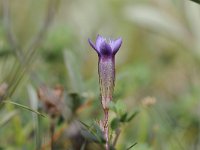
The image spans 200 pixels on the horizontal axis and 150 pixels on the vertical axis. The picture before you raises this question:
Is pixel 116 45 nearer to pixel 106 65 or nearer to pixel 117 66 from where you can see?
pixel 106 65

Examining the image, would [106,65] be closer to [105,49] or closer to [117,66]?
[105,49]

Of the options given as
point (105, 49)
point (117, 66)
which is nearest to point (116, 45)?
point (105, 49)

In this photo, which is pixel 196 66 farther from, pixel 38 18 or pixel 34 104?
pixel 34 104

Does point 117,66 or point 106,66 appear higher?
point 106,66

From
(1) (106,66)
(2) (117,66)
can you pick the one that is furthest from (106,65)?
(2) (117,66)

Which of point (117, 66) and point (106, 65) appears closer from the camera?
point (106, 65)

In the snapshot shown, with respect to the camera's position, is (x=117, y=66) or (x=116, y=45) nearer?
(x=116, y=45)

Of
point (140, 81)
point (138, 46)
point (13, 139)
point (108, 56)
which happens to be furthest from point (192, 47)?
point (108, 56)
